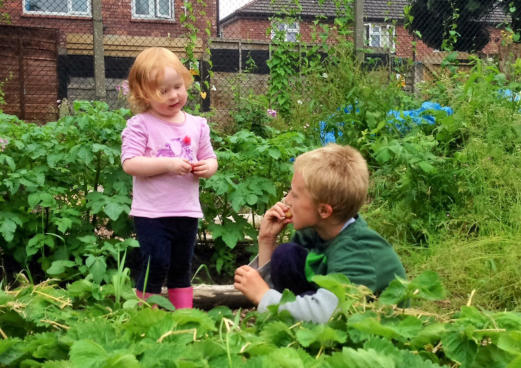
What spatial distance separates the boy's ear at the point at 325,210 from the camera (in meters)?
1.89

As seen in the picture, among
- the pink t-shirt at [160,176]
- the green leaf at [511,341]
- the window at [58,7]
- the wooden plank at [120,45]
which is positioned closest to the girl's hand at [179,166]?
the pink t-shirt at [160,176]

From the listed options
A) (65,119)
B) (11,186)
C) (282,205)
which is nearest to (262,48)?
(65,119)

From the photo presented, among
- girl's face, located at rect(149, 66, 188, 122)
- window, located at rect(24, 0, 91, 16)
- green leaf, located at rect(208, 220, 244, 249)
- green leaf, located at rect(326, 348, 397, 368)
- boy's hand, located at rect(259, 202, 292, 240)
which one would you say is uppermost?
window, located at rect(24, 0, 91, 16)

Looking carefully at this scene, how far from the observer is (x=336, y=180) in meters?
1.89

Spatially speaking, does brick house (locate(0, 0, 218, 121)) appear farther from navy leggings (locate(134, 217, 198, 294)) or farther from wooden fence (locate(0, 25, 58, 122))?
navy leggings (locate(134, 217, 198, 294))

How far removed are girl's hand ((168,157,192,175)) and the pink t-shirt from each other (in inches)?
5.8

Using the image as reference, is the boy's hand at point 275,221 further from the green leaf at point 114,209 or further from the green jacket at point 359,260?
the green leaf at point 114,209

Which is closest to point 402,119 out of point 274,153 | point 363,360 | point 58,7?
point 274,153

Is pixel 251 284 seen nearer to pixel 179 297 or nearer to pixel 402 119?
pixel 179 297

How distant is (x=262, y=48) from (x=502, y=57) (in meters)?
3.15

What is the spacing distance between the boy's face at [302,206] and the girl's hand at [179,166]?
0.96 m

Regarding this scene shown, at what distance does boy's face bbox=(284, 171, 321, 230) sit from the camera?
1.92m

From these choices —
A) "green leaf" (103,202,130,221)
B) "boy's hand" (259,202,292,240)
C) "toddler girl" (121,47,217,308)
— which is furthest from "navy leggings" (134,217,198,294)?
"boy's hand" (259,202,292,240)

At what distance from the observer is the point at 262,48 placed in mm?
8773
